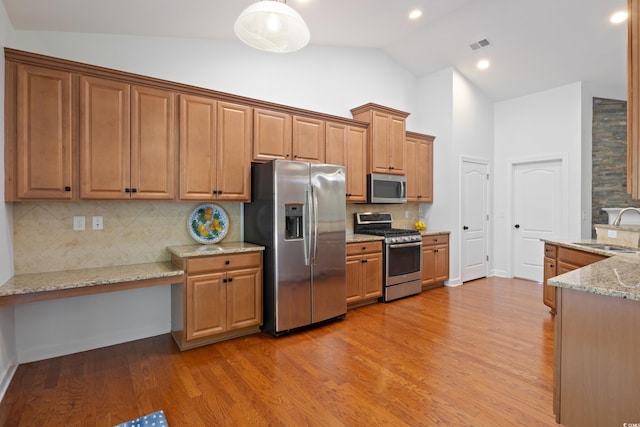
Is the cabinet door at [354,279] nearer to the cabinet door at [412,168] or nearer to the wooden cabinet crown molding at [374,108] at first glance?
the cabinet door at [412,168]

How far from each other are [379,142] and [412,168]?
924 millimetres

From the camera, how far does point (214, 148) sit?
3.17 meters

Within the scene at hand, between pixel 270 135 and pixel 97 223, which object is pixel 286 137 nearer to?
pixel 270 135

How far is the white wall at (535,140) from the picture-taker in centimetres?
497

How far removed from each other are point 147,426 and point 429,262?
4073 mm

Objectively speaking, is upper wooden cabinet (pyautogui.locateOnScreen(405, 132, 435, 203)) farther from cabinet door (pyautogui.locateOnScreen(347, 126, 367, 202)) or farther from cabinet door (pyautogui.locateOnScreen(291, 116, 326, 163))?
cabinet door (pyautogui.locateOnScreen(291, 116, 326, 163))

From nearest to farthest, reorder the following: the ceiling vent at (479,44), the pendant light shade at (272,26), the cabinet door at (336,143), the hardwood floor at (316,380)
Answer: the hardwood floor at (316,380) → the pendant light shade at (272,26) → the cabinet door at (336,143) → the ceiling vent at (479,44)

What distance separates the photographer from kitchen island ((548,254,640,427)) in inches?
54.7

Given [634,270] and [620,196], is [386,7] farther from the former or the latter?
[620,196]

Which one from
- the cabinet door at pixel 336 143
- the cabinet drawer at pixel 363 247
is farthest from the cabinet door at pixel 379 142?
the cabinet drawer at pixel 363 247

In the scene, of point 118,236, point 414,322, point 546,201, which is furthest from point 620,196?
point 118,236

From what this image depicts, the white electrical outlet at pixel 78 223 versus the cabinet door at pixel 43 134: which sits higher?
the cabinet door at pixel 43 134

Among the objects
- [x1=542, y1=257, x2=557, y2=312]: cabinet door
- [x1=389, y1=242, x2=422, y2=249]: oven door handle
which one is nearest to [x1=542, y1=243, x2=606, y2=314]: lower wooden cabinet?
[x1=542, y1=257, x2=557, y2=312]: cabinet door

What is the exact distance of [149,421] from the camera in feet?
6.23
